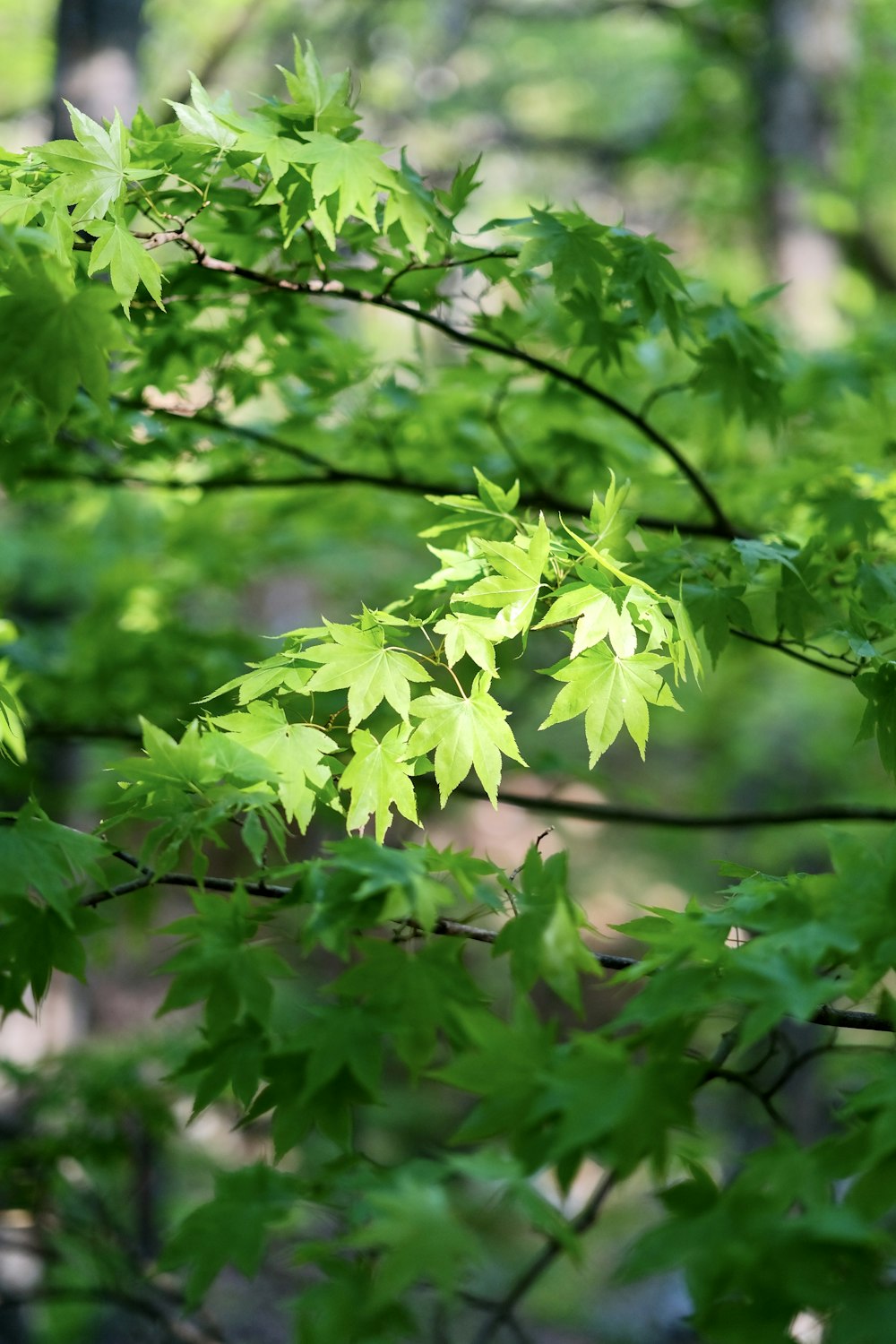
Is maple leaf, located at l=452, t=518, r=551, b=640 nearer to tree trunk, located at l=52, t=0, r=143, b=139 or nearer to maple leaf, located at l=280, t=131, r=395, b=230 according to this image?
maple leaf, located at l=280, t=131, r=395, b=230

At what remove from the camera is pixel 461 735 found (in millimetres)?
1591

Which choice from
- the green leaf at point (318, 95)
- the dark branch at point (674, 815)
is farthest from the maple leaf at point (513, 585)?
the dark branch at point (674, 815)

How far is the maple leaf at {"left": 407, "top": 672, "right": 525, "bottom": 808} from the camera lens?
1.58 m

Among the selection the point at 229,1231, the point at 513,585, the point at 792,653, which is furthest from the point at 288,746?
the point at 792,653

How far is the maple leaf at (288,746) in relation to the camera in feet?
5.20

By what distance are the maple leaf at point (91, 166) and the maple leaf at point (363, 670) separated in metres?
0.76

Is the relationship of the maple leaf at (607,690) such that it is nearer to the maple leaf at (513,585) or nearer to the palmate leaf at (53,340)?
the maple leaf at (513,585)

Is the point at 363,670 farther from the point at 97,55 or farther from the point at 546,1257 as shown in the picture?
the point at 97,55

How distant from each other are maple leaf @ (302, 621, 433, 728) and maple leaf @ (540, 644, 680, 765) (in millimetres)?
227

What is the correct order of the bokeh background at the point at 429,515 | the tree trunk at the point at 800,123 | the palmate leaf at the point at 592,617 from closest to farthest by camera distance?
the palmate leaf at the point at 592,617 → the bokeh background at the point at 429,515 → the tree trunk at the point at 800,123

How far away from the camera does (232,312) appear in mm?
2719

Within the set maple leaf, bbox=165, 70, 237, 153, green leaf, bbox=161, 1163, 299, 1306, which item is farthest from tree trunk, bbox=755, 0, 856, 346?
green leaf, bbox=161, 1163, 299, 1306

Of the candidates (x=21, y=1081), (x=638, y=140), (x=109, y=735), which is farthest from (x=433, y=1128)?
(x=638, y=140)

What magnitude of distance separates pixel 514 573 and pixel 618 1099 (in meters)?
0.78
